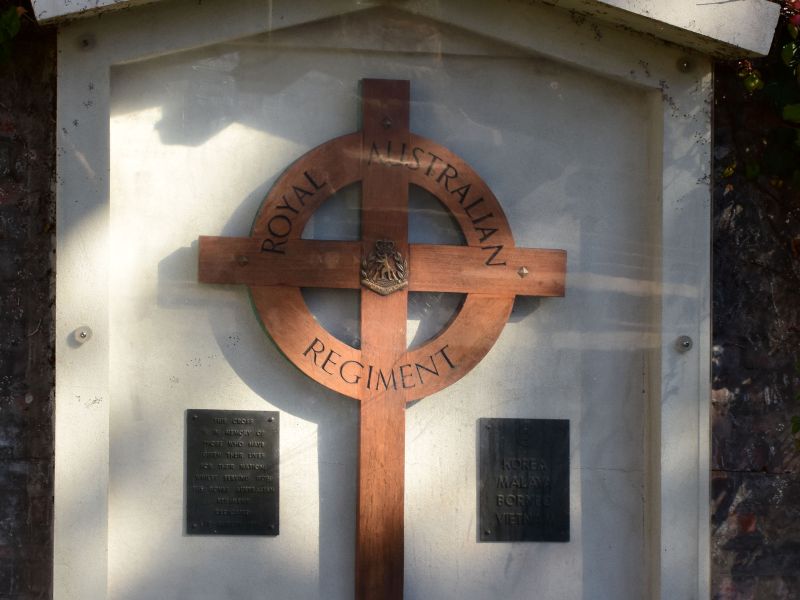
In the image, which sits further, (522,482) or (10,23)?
(522,482)

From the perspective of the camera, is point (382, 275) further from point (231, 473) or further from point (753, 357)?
point (753, 357)

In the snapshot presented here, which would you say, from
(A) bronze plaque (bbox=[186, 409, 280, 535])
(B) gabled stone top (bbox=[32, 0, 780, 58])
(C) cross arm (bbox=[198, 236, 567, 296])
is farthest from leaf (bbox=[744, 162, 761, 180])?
(A) bronze plaque (bbox=[186, 409, 280, 535])

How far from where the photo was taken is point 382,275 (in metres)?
3.19

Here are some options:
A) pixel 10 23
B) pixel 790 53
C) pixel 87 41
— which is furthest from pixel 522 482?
pixel 10 23

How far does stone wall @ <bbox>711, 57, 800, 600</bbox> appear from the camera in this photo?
11.5ft

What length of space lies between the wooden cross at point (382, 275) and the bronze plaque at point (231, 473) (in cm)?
25

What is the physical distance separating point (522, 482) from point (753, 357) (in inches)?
35.6

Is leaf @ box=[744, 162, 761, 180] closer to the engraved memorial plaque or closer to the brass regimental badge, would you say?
the engraved memorial plaque

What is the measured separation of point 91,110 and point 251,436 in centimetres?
105

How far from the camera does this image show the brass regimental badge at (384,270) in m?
3.19

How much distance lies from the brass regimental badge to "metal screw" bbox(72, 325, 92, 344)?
802 mm

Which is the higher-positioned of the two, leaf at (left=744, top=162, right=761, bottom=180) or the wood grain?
leaf at (left=744, top=162, right=761, bottom=180)

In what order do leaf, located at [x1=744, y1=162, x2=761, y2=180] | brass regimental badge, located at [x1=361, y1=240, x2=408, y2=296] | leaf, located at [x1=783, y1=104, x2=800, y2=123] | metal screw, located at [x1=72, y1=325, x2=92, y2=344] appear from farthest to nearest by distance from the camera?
1. leaf, located at [x1=744, y1=162, x2=761, y2=180]
2. leaf, located at [x1=783, y1=104, x2=800, y2=123]
3. brass regimental badge, located at [x1=361, y1=240, x2=408, y2=296]
4. metal screw, located at [x1=72, y1=325, x2=92, y2=344]

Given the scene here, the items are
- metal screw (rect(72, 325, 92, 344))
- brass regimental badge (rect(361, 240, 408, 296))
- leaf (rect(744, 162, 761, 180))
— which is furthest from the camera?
leaf (rect(744, 162, 761, 180))
